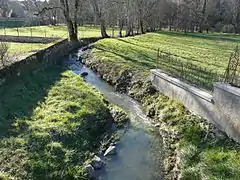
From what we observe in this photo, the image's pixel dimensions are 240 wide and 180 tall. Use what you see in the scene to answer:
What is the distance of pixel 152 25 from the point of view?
65250 millimetres

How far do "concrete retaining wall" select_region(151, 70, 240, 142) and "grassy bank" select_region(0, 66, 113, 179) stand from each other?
13.3 ft

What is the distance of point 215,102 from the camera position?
1262 cm

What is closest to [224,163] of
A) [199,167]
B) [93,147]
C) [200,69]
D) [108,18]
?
[199,167]

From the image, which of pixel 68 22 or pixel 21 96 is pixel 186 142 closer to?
pixel 21 96

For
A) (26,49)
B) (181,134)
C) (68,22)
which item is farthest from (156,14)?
(181,134)

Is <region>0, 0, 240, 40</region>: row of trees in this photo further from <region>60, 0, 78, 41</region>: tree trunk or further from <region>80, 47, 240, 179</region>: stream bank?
<region>80, 47, 240, 179</region>: stream bank

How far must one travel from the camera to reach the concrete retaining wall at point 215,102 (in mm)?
11469

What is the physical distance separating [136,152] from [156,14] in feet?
182

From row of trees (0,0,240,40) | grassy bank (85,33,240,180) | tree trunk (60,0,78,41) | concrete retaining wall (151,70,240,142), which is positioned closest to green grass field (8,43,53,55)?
grassy bank (85,33,240,180)

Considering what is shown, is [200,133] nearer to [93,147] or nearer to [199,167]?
[199,167]

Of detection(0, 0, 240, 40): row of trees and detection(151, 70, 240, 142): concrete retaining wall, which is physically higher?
detection(0, 0, 240, 40): row of trees

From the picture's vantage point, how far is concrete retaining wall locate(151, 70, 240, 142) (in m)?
11.5

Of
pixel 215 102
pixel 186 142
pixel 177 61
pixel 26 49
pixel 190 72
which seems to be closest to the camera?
pixel 186 142

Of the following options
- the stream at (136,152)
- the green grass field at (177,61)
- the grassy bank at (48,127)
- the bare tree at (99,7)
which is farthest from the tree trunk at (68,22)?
the stream at (136,152)
